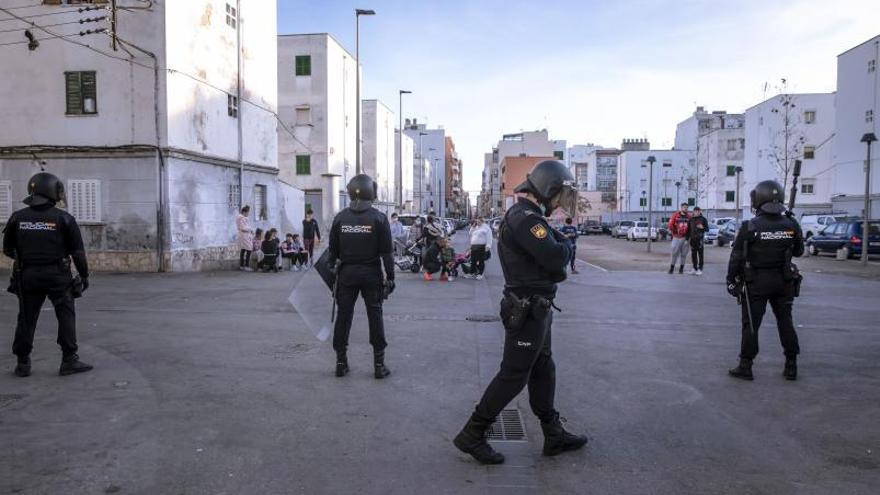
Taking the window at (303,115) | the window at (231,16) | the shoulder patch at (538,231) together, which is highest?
the window at (231,16)

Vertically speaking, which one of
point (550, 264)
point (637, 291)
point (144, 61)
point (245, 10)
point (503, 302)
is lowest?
point (637, 291)

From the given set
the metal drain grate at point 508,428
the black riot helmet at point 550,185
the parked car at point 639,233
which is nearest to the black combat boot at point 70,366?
the metal drain grate at point 508,428

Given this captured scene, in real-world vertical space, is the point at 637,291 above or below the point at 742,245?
below

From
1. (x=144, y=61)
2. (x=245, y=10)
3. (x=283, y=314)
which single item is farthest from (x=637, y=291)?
(x=245, y=10)

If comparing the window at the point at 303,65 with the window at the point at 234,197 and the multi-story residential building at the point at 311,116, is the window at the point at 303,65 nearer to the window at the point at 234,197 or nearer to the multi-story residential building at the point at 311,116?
the multi-story residential building at the point at 311,116

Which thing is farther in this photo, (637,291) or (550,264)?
(637,291)

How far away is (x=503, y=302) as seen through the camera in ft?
14.0

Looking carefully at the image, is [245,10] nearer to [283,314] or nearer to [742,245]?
[283,314]

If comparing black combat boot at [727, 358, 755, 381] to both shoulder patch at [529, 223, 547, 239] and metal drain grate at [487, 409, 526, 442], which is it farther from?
shoulder patch at [529, 223, 547, 239]

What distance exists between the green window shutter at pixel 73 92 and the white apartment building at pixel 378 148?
123ft

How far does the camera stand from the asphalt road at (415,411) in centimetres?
395

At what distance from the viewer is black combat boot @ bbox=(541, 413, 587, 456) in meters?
4.32

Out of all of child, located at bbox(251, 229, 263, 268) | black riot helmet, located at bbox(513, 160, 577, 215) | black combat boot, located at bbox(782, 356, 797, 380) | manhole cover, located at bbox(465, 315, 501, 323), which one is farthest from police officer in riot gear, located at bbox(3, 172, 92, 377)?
child, located at bbox(251, 229, 263, 268)

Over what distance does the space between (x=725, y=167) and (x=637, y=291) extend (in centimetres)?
6324
